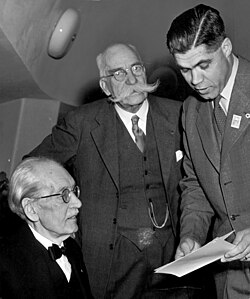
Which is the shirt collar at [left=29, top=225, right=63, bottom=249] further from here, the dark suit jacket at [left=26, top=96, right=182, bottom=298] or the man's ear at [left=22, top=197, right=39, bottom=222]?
the dark suit jacket at [left=26, top=96, right=182, bottom=298]

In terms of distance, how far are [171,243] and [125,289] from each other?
0.33 metres

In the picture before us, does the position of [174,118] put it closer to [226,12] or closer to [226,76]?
[226,76]

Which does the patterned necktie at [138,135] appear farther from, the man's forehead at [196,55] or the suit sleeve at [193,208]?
the man's forehead at [196,55]

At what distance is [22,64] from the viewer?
14.8ft

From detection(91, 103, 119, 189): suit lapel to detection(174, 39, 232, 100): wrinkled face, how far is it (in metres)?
0.85

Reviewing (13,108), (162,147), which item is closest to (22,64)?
(13,108)

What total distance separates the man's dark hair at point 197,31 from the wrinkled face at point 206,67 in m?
0.02

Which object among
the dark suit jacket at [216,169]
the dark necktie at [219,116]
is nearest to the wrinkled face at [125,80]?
the dark suit jacket at [216,169]

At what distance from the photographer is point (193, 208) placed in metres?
2.65

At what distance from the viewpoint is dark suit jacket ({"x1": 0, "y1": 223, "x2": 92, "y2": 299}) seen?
234cm

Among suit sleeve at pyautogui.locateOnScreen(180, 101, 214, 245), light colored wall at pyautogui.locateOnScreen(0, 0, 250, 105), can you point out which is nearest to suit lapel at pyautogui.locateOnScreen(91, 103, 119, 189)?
suit sleeve at pyautogui.locateOnScreen(180, 101, 214, 245)

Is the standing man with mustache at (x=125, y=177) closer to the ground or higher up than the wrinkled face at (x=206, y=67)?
closer to the ground

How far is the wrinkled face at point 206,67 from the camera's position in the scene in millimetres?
2336

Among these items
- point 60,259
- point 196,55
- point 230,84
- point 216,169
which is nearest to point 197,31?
point 196,55
